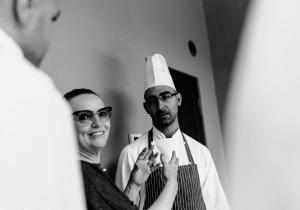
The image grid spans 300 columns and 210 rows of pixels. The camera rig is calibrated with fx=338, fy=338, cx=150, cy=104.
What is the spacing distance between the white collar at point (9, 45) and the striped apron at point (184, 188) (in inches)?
51.0

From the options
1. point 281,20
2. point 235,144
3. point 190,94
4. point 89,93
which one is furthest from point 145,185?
point 281,20

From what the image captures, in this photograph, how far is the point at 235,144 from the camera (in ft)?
9.10

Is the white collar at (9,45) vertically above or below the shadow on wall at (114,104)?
below

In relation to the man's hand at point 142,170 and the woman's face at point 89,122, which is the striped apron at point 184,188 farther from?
the woman's face at point 89,122

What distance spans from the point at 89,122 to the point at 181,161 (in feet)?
2.42

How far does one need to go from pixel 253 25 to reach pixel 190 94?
83cm

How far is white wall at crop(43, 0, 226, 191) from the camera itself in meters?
1.65

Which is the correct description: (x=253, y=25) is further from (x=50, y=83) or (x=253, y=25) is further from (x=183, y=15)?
(x=50, y=83)

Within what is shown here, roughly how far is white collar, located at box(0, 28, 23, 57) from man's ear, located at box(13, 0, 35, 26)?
0.03 m

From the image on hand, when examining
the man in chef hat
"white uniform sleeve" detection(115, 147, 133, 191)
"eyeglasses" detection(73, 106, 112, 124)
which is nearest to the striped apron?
the man in chef hat

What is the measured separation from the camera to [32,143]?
0.34 m

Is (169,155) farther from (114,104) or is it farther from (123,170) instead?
(114,104)

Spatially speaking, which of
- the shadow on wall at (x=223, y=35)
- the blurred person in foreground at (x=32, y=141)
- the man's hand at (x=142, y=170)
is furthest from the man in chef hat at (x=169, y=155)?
the blurred person in foreground at (x=32, y=141)

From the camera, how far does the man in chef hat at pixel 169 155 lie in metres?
1.67
